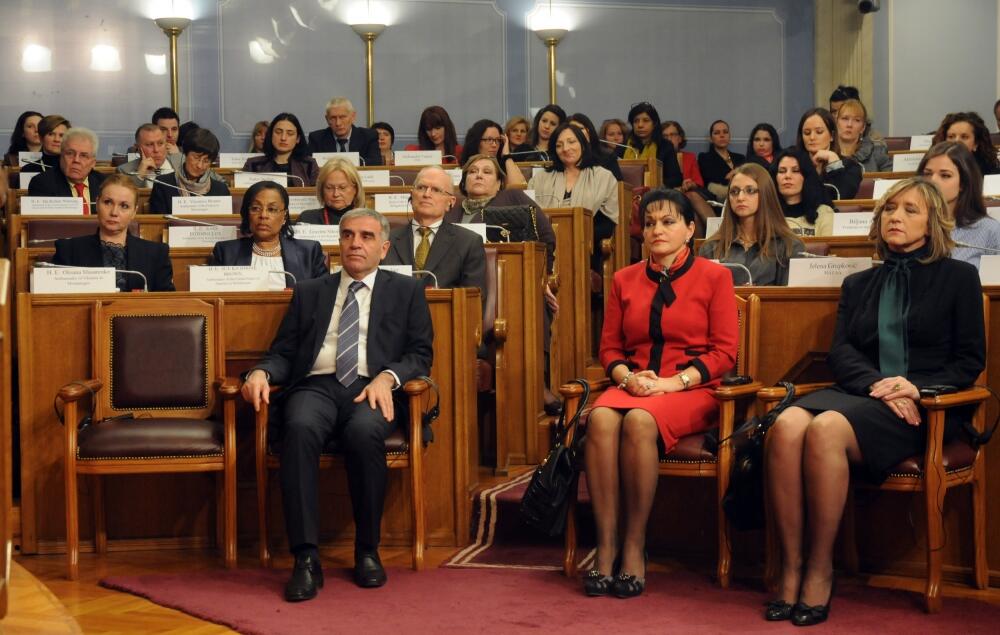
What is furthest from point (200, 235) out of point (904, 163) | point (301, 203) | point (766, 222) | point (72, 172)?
point (904, 163)

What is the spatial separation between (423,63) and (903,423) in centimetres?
796

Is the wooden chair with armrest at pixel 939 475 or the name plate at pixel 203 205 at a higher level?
the name plate at pixel 203 205

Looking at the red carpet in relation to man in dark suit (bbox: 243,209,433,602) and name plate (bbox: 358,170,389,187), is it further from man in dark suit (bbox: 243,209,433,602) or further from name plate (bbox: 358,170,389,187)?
name plate (bbox: 358,170,389,187)

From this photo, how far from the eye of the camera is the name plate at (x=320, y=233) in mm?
5145

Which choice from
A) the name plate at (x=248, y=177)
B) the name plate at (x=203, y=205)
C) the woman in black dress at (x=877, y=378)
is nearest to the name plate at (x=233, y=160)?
the name plate at (x=248, y=177)

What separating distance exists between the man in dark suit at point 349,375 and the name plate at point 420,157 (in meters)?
3.86

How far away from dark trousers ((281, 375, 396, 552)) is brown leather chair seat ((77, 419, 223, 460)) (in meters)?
0.24

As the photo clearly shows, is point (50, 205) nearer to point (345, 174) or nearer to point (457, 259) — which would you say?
point (345, 174)

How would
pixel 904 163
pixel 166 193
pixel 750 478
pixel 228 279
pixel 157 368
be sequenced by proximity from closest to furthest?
pixel 750 478, pixel 157 368, pixel 228 279, pixel 166 193, pixel 904 163

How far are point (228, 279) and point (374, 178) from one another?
10.1ft

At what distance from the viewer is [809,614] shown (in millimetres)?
3141

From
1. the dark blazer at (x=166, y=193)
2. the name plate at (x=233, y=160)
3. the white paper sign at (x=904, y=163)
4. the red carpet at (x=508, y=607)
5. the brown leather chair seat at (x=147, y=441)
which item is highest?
the name plate at (x=233, y=160)

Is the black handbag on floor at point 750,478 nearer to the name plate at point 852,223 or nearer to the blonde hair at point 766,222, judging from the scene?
the blonde hair at point 766,222

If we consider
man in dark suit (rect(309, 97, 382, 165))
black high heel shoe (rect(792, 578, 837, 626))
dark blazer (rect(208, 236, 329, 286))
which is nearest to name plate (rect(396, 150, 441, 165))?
man in dark suit (rect(309, 97, 382, 165))
